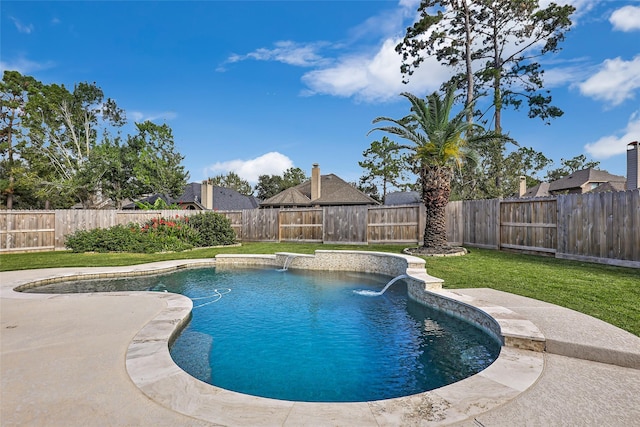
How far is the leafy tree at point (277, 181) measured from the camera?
5031 centimetres

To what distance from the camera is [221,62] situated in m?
18.4

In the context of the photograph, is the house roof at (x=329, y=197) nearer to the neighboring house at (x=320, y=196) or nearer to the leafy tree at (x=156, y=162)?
the neighboring house at (x=320, y=196)

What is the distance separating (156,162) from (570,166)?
54416 mm

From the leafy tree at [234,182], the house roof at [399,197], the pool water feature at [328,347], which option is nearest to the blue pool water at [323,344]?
the pool water feature at [328,347]

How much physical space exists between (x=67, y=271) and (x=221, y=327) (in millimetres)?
6621

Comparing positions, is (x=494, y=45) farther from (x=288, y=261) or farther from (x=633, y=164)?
(x=288, y=261)

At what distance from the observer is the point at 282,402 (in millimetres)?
2602

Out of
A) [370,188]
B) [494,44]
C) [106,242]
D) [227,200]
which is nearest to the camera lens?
[106,242]

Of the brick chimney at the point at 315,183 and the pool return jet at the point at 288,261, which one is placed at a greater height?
the brick chimney at the point at 315,183

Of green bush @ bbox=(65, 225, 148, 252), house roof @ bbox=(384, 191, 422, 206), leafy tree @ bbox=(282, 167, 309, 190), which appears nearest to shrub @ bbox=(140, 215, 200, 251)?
green bush @ bbox=(65, 225, 148, 252)

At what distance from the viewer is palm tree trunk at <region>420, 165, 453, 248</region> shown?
443 inches

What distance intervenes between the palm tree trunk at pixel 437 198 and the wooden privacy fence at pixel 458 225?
2.16m

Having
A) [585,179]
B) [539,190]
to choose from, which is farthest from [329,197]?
[585,179]

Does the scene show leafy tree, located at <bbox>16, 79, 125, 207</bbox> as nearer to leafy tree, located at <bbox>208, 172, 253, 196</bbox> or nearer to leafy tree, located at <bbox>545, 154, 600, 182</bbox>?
leafy tree, located at <bbox>208, 172, 253, 196</bbox>
